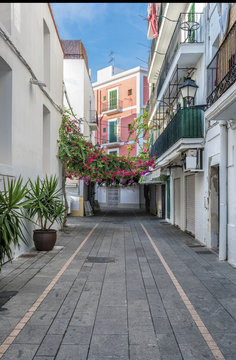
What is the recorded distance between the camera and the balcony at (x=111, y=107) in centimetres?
3716

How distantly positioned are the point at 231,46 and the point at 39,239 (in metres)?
6.97

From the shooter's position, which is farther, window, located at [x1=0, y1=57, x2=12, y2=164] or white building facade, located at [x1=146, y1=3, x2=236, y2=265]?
window, located at [x1=0, y1=57, x2=12, y2=164]

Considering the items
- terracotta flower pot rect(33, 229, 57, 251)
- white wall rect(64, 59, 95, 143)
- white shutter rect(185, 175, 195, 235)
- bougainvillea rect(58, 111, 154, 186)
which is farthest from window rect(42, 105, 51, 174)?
white wall rect(64, 59, 95, 143)

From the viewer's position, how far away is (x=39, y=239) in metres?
10.2

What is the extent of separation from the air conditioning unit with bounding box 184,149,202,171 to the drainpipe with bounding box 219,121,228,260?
2.62 meters

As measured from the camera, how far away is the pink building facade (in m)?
35.4

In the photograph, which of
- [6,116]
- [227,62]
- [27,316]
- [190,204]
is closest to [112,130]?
[190,204]

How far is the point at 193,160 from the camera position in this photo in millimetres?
11680

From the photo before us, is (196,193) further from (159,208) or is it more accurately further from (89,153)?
(159,208)

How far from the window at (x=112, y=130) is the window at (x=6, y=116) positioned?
94.8 feet

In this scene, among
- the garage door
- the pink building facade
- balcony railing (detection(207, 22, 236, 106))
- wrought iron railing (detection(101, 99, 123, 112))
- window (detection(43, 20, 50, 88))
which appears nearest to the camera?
balcony railing (detection(207, 22, 236, 106))

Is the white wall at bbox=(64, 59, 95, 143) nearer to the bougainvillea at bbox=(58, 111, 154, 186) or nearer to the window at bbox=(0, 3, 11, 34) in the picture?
the bougainvillea at bbox=(58, 111, 154, 186)

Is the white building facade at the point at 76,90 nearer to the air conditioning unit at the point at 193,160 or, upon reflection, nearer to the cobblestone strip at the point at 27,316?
the air conditioning unit at the point at 193,160

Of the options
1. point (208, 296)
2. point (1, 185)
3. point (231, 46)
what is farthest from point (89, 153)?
point (208, 296)
